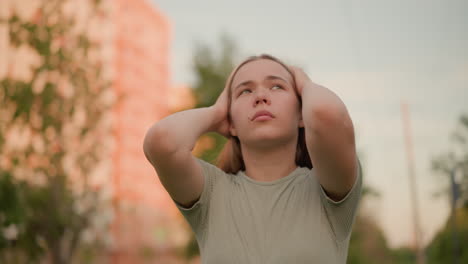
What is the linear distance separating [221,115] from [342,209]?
636mm

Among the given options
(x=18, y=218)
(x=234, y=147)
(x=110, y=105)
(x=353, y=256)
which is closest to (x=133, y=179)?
(x=353, y=256)

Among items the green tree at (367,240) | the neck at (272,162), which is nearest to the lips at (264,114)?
the neck at (272,162)

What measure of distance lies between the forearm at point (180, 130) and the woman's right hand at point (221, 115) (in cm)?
4

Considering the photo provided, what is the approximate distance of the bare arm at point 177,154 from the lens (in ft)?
5.48

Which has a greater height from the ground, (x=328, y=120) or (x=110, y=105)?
(x=328, y=120)

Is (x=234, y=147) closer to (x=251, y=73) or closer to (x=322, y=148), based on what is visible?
(x=251, y=73)

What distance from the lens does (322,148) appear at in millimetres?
1558

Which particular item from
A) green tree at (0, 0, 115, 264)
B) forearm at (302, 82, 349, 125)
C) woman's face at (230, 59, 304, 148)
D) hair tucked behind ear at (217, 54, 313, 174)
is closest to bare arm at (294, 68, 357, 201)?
forearm at (302, 82, 349, 125)

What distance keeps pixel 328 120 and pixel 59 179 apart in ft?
34.5

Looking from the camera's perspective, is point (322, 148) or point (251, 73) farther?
point (251, 73)

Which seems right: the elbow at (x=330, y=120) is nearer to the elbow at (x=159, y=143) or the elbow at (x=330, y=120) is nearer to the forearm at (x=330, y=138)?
the forearm at (x=330, y=138)

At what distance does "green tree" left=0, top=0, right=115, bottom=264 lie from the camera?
10312 mm

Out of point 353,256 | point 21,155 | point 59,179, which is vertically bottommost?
point 353,256

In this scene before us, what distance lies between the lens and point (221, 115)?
6.63 ft
